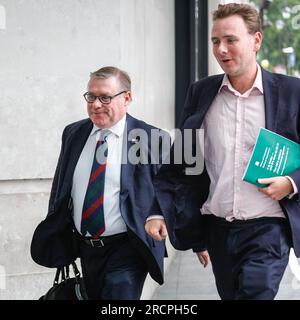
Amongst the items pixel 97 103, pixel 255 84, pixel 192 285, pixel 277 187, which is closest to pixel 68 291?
pixel 97 103

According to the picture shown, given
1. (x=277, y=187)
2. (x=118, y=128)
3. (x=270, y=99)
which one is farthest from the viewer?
(x=118, y=128)

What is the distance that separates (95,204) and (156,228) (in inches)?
19.2

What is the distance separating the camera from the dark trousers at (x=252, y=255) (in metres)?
3.16

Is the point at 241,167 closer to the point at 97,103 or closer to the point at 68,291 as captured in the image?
the point at 97,103

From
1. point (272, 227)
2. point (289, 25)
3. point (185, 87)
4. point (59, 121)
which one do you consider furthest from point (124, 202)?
point (289, 25)

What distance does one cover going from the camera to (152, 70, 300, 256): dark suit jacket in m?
3.19

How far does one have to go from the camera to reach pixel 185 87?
27.0 ft

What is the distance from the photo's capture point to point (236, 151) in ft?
10.6

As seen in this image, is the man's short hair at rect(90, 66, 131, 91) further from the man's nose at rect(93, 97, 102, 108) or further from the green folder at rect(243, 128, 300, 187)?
the green folder at rect(243, 128, 300, 187)

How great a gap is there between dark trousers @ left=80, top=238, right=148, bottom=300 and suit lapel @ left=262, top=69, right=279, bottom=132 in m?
1.04

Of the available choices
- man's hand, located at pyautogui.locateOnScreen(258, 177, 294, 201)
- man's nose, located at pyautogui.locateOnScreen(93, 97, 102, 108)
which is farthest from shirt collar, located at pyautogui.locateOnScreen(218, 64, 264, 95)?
man's nose, located at pyautogui.locateOnScreen(93, 97, 102, 108)

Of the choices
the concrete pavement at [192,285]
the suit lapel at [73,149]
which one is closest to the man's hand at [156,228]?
the suit lapel at [73,149]

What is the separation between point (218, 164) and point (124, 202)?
1.98ft

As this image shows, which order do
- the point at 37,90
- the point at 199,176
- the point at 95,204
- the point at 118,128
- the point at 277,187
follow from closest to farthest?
the point at 277,187
the point at 199,176
the point at 95,204
the point at 118,128
the point at 37,90
